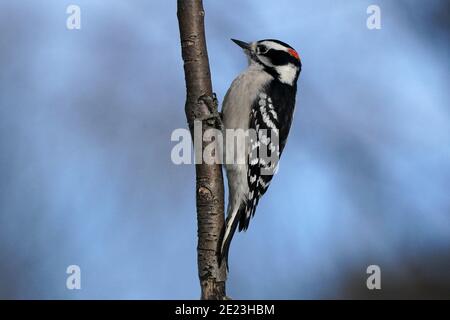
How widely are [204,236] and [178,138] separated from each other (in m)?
1.43

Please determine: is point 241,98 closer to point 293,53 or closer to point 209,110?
point 293,53

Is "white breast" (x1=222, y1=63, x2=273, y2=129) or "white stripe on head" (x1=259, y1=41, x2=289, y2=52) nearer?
"white breast" (x1=222, y1=63, x2=273, y2=129)

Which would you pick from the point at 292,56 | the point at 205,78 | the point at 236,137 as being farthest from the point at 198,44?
the point at 292,56

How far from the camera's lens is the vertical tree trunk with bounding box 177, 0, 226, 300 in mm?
3986

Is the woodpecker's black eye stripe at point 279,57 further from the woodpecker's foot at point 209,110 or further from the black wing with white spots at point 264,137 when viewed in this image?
the woodpecker's foot at point 209,110

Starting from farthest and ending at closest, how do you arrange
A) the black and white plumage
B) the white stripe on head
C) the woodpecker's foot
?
the white stripe on head, the black and white plumage, the woodpecker's foot

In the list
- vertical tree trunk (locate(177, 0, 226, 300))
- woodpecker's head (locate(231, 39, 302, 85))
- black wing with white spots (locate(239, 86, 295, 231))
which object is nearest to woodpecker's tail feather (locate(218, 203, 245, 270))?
vertical tree trunk (locate(177, 0, 226, 300))

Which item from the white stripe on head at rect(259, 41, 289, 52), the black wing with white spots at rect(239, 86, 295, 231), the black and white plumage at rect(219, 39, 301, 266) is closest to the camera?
the black and white plumage at rect(219, 39, 301, 266)

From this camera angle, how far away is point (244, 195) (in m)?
5.07

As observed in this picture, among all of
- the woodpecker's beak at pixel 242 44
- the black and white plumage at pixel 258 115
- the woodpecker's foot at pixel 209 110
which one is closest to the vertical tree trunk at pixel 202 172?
the woodpecker's foot at pixel 209 110

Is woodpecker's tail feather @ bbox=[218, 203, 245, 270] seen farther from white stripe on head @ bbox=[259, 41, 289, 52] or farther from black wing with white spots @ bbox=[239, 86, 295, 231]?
white stripe on head @ bbox=[259, 41, 289, 52]

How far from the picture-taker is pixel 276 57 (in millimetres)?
5629
